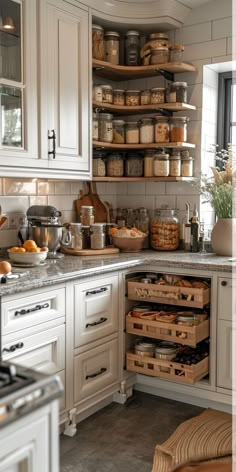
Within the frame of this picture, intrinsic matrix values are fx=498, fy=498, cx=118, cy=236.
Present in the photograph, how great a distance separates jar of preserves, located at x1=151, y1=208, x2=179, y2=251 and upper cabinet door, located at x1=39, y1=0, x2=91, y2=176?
64 centimetres

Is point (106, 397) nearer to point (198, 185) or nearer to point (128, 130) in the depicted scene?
point (198, 185)

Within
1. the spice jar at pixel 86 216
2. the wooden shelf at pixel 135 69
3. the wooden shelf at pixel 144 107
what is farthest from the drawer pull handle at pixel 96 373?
the wooden shelf at pixel 135 69

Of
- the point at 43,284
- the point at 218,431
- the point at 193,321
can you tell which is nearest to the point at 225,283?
the point at 193,321

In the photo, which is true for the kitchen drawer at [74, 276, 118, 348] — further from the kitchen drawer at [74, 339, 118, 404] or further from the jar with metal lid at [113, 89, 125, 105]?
the jar with metal lid at [113, 89, 125, 105]

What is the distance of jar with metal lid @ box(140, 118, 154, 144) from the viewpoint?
3359 millimetres

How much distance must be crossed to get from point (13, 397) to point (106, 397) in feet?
6.61

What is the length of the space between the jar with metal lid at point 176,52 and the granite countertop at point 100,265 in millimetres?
1283

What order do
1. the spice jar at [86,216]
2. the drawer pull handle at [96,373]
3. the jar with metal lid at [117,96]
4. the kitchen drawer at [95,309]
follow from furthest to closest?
1. the jar with metal lid at [117,96]
2. the spice jar at [86,216]
3. the drawer pull handle at [96,373]
4. the kitchen drawer at [95,309]

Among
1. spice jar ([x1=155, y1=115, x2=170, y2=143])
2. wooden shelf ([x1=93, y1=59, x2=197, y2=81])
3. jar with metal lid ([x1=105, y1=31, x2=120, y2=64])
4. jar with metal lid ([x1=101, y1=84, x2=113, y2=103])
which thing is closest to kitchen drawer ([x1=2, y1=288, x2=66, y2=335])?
spice jar ([x1=155, y1=115, x2=170, y2=143])

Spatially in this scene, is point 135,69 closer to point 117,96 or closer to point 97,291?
point 117,96

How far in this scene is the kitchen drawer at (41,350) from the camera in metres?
2.12

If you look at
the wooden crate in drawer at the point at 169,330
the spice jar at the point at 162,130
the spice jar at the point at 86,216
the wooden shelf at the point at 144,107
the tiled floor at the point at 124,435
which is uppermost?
the wooden shelf at the point at 144,107

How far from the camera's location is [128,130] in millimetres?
3447

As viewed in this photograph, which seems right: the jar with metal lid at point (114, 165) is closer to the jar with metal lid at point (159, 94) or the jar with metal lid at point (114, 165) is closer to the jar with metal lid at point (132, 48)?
the jar with metal lid at point (159, 94)
